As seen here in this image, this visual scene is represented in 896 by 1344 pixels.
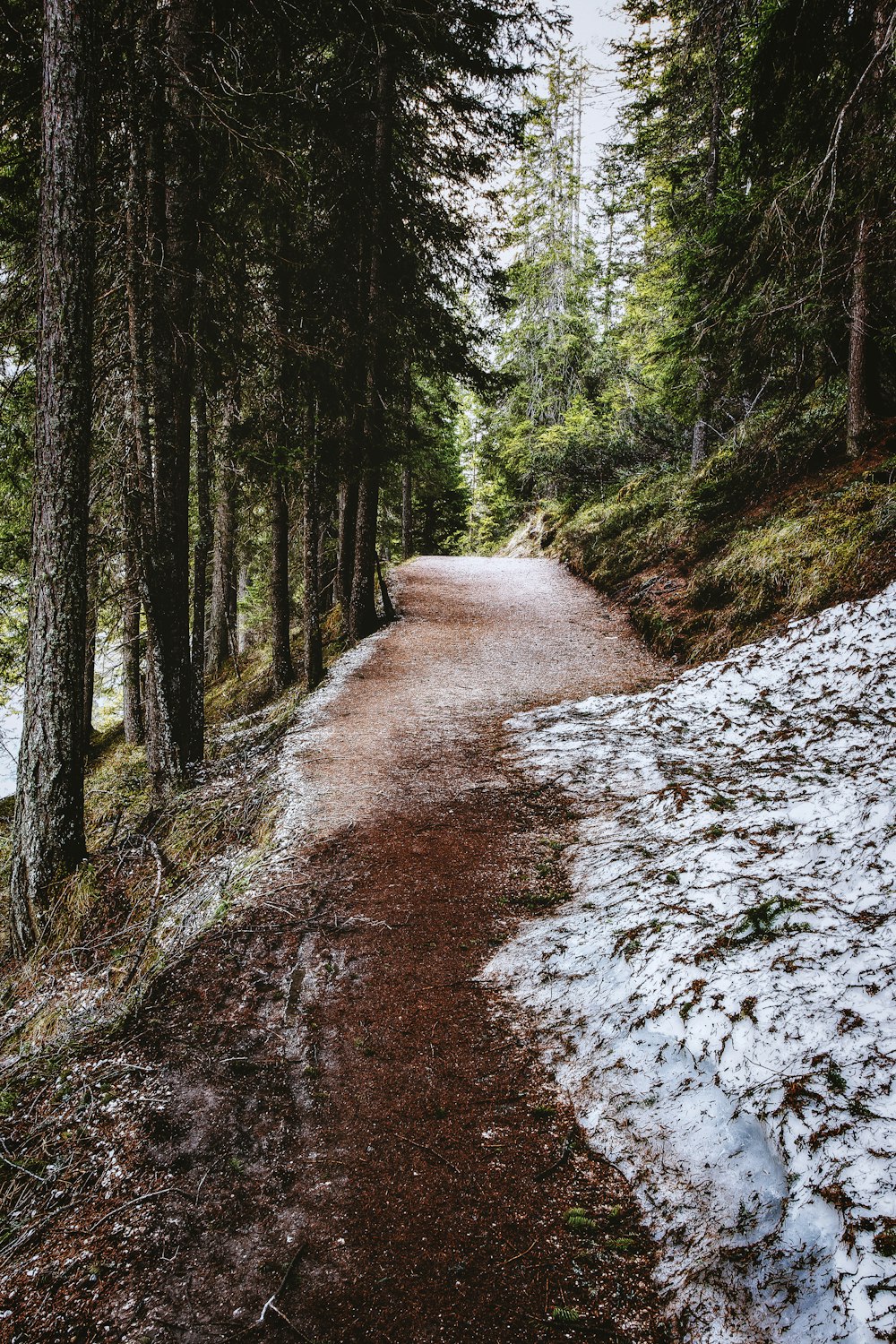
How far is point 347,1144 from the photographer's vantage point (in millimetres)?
2578

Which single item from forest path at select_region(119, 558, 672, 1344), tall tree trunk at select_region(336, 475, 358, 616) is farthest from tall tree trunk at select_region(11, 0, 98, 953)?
tall tree trunk at select_region(336, 475, 358, 616)

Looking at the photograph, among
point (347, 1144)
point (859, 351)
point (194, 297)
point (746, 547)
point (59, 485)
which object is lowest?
point (347, 1144)

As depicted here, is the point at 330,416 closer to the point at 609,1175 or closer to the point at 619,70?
the point at 619,70

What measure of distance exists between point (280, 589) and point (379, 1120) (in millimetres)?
10757

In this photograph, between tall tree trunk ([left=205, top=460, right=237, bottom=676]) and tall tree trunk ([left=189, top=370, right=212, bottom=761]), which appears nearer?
tall tree trunk ([left=189, top=370, right=212, bottom=761])

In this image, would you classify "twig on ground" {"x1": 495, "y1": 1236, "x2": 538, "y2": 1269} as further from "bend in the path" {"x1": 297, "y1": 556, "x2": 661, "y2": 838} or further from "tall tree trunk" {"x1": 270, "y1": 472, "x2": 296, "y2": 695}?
"tall tree trunk" {"x1": 270, "y1": 472, "x2": 296, "y2": 695}

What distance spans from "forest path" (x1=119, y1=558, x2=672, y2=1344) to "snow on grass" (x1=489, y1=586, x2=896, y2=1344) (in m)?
0.22

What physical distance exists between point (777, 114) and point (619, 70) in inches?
299

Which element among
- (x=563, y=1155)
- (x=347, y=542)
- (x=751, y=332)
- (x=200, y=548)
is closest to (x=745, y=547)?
A: (x=751, y=332)

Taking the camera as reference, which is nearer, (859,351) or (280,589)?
(859,351)

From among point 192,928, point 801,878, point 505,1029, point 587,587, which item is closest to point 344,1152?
point 505,1029

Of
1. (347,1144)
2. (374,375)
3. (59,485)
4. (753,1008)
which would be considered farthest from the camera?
(374,375)

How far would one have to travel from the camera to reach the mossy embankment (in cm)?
659

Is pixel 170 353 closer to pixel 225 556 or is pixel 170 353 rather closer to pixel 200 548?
pixel 200 548
